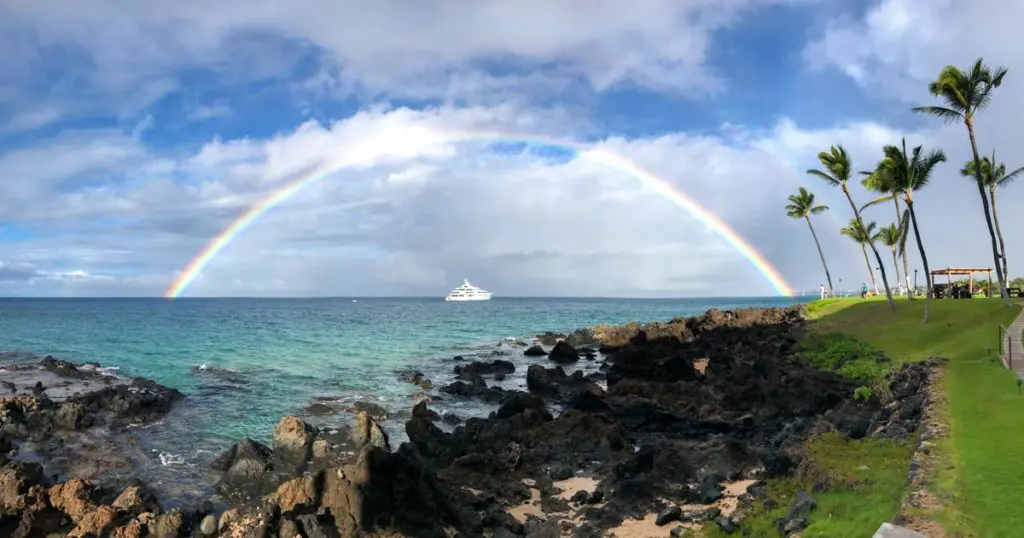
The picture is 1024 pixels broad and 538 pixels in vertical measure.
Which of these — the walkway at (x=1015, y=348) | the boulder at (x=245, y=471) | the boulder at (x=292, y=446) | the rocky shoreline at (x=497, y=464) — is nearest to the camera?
the rocky shoreline at (x=497, y=464)

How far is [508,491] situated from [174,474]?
12007 millimetres

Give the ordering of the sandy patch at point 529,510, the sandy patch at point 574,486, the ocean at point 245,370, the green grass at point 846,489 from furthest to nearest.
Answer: the ocean at point 245,370 → the sandy patch at point 574,486 → the sandy patch at point 529,510 → the green grass at point 846,489

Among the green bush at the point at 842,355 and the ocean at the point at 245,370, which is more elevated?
the green bush at the point at 842,355

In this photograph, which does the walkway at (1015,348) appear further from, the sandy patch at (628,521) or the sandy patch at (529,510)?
the sandy patch at (529,510)

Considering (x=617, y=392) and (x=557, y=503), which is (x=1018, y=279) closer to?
(x=617, y=392)

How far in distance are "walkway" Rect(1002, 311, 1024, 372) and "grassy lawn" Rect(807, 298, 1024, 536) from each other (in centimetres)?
51

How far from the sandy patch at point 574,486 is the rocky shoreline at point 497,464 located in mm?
103

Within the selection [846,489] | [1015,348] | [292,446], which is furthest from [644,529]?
[1015,348]

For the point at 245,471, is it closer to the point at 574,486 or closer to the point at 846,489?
the point at 574,486

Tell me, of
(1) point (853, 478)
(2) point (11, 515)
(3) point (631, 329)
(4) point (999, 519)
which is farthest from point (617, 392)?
(3) point (631, 329)

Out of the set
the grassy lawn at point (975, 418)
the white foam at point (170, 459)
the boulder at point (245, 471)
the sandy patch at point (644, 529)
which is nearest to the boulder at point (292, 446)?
the boulder at point (245, 471)

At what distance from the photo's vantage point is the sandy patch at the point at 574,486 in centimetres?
1841

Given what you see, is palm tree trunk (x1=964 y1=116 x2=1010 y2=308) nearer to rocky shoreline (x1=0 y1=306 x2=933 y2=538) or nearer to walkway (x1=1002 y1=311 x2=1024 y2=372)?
walkway (x1=1002 y1=311 x2=1024 y2=372)

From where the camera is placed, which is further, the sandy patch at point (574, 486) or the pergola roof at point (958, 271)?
the pergola roof at point (958, 271)
